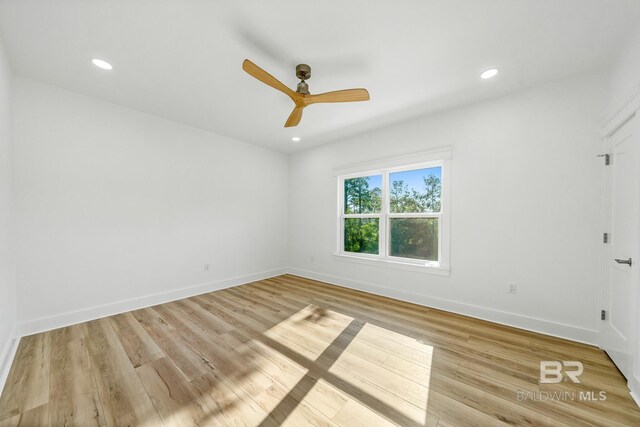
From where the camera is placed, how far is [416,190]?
3654 mm

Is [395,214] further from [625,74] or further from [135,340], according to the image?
[135,340]

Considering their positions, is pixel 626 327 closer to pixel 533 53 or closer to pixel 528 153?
pixel 528 153

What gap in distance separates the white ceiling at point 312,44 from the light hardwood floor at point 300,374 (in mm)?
2693

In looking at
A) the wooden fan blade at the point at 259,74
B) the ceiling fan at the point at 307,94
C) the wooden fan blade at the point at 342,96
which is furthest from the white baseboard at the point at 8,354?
the wooden fan blade at the point at 342,96

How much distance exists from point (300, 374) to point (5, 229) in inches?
116

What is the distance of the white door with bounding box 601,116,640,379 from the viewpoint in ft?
5.84

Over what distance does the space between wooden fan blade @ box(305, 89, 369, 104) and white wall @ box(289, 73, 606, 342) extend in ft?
5.46

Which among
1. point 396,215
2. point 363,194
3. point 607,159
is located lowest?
point 396,215

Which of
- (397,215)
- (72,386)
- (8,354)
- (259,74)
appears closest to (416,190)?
(397,215)

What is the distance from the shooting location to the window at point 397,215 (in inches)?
135

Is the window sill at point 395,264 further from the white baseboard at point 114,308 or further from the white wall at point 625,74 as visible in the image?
the white wall at point 625,74

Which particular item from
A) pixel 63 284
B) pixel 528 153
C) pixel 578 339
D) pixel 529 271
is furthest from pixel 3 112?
pixel 578 339

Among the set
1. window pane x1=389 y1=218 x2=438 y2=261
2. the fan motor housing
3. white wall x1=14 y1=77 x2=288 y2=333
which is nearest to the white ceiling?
the fan motor housing

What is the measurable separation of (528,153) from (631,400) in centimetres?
221
